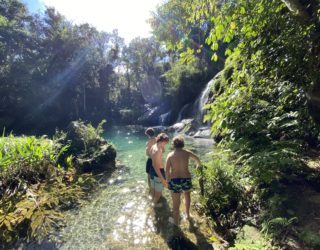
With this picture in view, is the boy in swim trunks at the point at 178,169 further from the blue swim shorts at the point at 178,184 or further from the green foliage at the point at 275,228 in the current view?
the green foliage at the point at 275,228

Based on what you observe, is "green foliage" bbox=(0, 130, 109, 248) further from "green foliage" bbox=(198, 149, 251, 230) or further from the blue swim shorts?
"green foliage" bbox=(198, 149, 251, 230)

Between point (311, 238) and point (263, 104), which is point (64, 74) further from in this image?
point (311, 238)

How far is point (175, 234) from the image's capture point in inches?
214

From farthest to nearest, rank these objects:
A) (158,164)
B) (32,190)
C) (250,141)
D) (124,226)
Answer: (32,190) → (158,164) → (124,226) → (250,141)

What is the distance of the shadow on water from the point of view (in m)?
4.92

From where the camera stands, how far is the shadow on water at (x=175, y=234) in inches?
194

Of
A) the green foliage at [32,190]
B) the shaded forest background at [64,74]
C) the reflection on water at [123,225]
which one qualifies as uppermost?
the shaded forest background at [64,74]

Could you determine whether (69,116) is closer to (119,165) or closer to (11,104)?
(11,104)

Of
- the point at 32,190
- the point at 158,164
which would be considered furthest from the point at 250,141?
the point at 32,190

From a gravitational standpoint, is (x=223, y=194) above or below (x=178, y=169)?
below

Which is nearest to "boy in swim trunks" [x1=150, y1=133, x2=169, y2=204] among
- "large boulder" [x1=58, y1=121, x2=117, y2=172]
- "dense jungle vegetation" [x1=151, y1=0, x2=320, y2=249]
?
"dense jungle vegetation" [x1=151, y1=0, x2=320, y2=249]


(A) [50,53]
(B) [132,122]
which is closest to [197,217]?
(B) [132,122]

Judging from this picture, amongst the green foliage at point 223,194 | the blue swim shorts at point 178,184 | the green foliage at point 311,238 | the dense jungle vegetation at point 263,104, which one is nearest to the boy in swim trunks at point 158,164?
the blue swim shorts at point 178,184

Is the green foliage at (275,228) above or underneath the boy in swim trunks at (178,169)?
underneath
